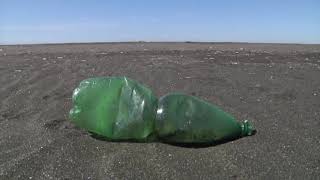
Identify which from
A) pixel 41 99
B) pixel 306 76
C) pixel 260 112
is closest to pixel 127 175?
pixel 260 112

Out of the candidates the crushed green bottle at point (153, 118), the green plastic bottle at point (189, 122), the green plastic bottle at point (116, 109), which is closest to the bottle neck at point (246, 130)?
the crushed green bottle at point (153, 118)

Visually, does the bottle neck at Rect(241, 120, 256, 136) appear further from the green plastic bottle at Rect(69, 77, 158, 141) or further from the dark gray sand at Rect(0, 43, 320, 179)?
the green plastic bottle at Rect(69, 77, 158, 141)

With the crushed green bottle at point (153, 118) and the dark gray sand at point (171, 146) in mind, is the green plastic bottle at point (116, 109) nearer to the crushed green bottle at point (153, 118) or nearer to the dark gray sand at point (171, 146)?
the crushed green bottle at point (153, 118)

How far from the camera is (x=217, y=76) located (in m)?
7.50

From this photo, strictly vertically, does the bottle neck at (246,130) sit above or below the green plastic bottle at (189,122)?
below

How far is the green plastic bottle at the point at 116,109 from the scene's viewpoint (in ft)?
12.3

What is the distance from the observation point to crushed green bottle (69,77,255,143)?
3689mm

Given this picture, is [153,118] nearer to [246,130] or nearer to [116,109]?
[116,109]

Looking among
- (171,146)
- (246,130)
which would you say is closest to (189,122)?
(171,146)

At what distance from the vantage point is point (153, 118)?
3719 millimetres

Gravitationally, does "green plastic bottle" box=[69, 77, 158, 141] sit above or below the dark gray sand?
above

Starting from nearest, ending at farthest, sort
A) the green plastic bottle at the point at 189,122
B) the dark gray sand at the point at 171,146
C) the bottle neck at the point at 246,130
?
the dark gray sand at the point at 171,146 < the green plastic bottle at the point at 189,122 < the bottle neck at the point at 246,130

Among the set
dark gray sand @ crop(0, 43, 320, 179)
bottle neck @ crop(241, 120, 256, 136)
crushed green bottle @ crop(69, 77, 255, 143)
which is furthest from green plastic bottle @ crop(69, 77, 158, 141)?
bottle neck @ crop(241, 120, 256, 136)

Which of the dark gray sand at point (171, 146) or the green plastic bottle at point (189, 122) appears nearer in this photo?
the dark gray sand at point (171, 146)
